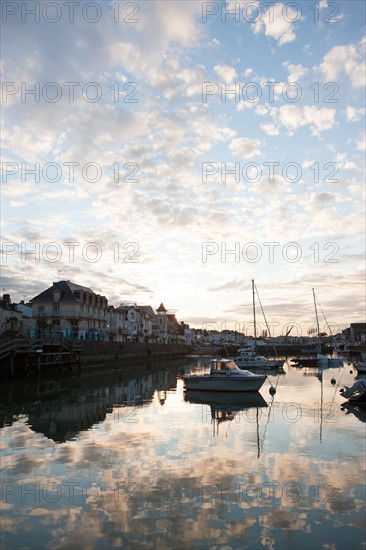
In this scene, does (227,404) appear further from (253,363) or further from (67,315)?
(67,315)

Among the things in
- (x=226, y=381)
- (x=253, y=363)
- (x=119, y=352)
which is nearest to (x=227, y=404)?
(x=226, y=381)

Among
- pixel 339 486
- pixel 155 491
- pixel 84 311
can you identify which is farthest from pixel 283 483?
pixel 84 311

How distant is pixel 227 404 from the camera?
97.5 ft

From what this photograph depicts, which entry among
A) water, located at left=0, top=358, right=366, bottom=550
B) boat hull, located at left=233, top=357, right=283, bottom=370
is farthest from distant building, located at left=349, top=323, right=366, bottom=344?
water, located at left=0, top=358, right=366, bottom=550

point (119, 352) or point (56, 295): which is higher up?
point (56, 295)

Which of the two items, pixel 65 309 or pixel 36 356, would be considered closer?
pixel 36 356

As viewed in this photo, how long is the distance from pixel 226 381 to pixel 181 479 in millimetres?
22479

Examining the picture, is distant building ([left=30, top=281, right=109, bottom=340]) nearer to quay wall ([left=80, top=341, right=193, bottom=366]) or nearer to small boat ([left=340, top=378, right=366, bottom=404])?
quay wall ([left=80, top=341, right=193, bottom=366])

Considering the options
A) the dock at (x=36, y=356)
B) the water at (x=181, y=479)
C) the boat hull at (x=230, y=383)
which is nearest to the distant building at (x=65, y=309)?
the dock at (x=36, y=356)

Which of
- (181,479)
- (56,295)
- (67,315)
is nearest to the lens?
(181,479)

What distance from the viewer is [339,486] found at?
13008 millimetres

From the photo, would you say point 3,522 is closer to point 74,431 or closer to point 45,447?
point 45,447

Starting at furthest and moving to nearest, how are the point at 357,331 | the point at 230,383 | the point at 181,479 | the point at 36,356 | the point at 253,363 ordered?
the point at 357,331 < the point at 253,363 < the point at 36,356 < the point at 230,383 < the point at 181,479

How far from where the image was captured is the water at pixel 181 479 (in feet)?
32.5
